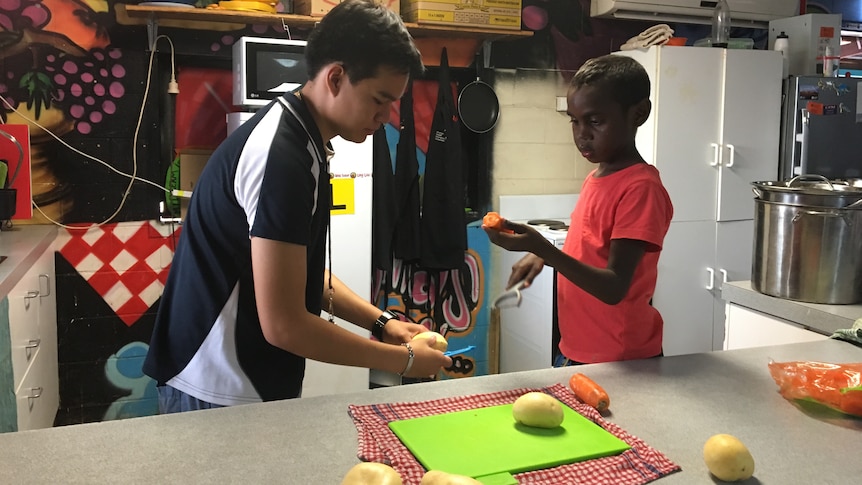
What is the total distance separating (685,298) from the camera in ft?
12.0

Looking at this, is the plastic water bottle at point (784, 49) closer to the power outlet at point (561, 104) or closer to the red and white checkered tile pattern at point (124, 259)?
the power outlet at point (561, 104)

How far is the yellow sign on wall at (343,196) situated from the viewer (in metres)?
3.14

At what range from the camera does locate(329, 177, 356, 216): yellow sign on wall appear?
3137mm

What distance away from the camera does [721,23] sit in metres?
3.80

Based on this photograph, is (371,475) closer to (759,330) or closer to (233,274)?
(233,274)

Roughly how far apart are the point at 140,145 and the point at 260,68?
0.73m

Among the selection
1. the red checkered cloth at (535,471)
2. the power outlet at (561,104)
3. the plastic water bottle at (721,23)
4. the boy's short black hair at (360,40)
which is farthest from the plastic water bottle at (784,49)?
the red checkered cloth at (535,471)

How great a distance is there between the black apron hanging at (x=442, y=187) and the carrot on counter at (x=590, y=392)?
2.28 meters

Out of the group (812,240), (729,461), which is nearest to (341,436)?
(729,461)

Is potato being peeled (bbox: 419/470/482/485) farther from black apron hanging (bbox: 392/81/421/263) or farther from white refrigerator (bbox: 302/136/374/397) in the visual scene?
black apron hanging (bbox: 392/81/421/263)

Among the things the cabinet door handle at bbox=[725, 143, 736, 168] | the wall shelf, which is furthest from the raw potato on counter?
the cabinet door handle at bbox=[725, 143, 736, 168]

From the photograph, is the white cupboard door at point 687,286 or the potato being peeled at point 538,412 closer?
the potato being peeled at point 538,412

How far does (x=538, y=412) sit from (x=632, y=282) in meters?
0.62

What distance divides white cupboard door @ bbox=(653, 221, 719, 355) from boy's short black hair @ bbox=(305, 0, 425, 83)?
256 centimetres
